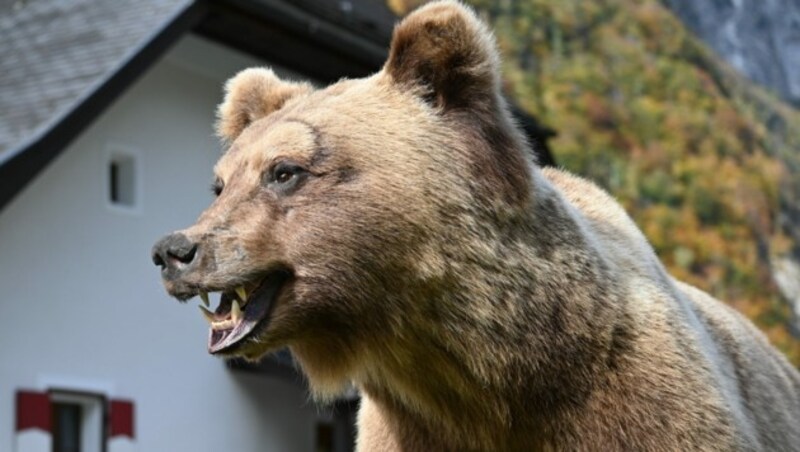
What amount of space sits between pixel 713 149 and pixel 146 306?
27269 millimetres

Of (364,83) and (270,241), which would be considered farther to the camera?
(364,83)

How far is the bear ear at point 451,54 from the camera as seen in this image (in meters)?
4.80

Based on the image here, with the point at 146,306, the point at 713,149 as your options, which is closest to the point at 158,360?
the point at 146,306

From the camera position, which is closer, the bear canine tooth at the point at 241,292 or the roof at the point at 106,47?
the bear canine tooth at the point at 241,292

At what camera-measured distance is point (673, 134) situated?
4041 cm

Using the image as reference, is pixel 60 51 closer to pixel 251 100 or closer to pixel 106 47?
pixel 106 47

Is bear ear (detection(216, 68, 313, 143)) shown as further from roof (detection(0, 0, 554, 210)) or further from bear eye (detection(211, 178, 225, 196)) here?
roof (detection(0, 0, 554, 210))

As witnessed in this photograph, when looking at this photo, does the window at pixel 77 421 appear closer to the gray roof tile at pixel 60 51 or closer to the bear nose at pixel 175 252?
the gray roof tile at pixel 60 51

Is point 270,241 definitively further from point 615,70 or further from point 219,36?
point 615,70

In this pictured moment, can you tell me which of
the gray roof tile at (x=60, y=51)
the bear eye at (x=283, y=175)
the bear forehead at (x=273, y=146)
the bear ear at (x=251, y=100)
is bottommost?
the bear eye at (x=283, y=175)

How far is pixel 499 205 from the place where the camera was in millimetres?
4715

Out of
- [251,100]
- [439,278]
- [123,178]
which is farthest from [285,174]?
[123,178]

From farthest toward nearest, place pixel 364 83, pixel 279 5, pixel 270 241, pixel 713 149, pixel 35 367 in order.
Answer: pixel 713 149, pixel 279 5, pixel 35 367, pixel 364 83, pixel 270 241

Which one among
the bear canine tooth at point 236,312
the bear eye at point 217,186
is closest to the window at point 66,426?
the bear eye at point 217,186
